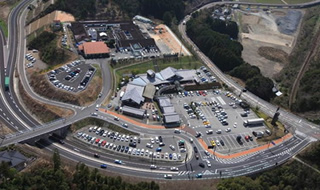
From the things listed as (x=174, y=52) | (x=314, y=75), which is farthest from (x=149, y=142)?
(x=314, y=75)

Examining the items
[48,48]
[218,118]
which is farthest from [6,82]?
[218,118]

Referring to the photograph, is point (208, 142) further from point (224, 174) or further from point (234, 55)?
point (234, 55)

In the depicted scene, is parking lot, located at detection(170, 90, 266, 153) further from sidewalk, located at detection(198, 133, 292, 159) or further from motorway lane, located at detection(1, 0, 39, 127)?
motorway lane, located at detection(1, 0, 39, 127)

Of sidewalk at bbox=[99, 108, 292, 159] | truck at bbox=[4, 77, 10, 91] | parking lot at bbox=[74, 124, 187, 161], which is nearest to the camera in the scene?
parking lot at bbox=[74, 124, 187, 161]

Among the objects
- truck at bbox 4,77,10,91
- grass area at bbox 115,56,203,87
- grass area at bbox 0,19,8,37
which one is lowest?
grass area at bbox 115,56,203,87

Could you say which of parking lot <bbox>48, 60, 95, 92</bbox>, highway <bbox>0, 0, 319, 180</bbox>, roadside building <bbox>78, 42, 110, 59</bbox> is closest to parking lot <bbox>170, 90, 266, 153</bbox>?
highway <bbox>0, 0, 319, 180</bbox>

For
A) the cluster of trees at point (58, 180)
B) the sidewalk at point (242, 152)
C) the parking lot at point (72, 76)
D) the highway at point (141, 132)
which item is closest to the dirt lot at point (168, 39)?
the highway at point (141, 132)

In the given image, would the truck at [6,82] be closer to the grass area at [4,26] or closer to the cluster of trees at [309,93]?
the grass area at [4,26]
